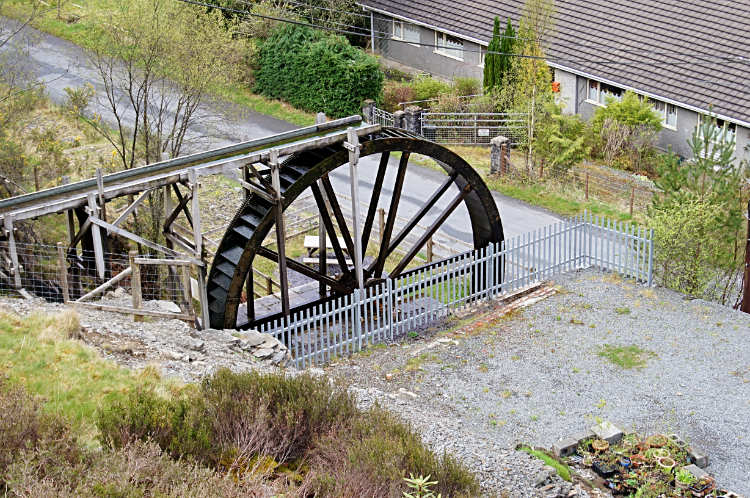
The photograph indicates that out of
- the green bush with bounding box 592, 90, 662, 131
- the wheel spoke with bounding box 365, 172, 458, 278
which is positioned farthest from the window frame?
the wheel spoke with bounding box 365, 172, 458, 278

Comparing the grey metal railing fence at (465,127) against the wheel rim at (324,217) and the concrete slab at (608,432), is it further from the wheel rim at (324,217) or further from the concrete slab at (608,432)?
the concrete slab at (608,432)

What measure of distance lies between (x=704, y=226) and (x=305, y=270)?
23.5ft

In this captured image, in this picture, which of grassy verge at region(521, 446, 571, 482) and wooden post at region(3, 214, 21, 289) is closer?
grassy verge at region(521, 446, 571, 482)

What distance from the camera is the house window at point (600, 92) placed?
25.5 m

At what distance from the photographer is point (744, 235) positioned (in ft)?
52.5

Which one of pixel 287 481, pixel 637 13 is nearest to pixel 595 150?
pixel 637 13

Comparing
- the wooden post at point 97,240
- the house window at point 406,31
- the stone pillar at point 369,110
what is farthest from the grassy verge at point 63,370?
the house window at point 406,31

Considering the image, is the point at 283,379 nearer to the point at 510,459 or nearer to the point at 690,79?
the point at 510,459

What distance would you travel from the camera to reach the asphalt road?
2172 cm

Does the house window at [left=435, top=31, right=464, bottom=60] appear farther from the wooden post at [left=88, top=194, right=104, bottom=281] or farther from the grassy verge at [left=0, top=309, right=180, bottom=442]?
the grassy verge at [left=0, top=309, right=180, bottom=442]

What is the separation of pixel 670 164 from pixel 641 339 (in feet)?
12.5

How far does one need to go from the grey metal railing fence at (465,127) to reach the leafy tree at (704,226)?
10200 mm

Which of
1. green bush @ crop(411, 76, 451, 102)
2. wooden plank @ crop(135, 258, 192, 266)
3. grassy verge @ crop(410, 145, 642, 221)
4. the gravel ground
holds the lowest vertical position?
the gravel ground

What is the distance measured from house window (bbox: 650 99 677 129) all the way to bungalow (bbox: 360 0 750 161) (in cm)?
3
